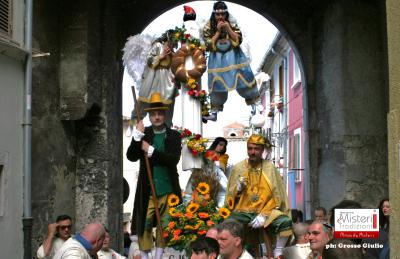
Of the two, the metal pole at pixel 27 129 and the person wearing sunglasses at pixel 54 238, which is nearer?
the person wearing sunglasses at pixel 54 238

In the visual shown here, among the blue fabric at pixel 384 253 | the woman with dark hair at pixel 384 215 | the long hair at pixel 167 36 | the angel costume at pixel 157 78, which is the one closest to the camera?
the blue fabric at pixel 384 253

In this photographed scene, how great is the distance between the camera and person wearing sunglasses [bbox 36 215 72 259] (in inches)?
325

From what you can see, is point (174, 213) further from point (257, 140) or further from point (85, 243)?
point (85, 243)

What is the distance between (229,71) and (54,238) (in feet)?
16.9

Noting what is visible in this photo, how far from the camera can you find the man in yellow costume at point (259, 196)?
8.98 metres

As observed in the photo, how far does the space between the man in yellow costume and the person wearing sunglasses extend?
73.4 inches

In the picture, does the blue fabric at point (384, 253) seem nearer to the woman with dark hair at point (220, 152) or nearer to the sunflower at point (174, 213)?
the sunflower at point (174, 213)

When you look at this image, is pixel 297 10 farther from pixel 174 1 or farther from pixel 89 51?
pixel 89 51

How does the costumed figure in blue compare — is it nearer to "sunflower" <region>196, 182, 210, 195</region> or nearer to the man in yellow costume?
"sunflower" <region>196, 182, 210, 195</region>

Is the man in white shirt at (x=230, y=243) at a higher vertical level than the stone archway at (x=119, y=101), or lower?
lower

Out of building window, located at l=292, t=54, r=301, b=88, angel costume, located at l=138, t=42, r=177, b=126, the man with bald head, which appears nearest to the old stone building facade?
angel costume, located at l=138, t=42, r=177, b=126

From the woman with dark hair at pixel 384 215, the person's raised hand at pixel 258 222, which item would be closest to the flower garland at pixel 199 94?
the person's raised hand at pixel 258 222

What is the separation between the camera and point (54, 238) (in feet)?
27.8

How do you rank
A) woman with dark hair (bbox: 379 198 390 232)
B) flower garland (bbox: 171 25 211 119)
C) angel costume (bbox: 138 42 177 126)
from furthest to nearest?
angel costume (bbox: 138 42 177 126)
flower garland (bbox: 171 25 211 119)
woman with dark hair (bbox: 379 198 390 232)
